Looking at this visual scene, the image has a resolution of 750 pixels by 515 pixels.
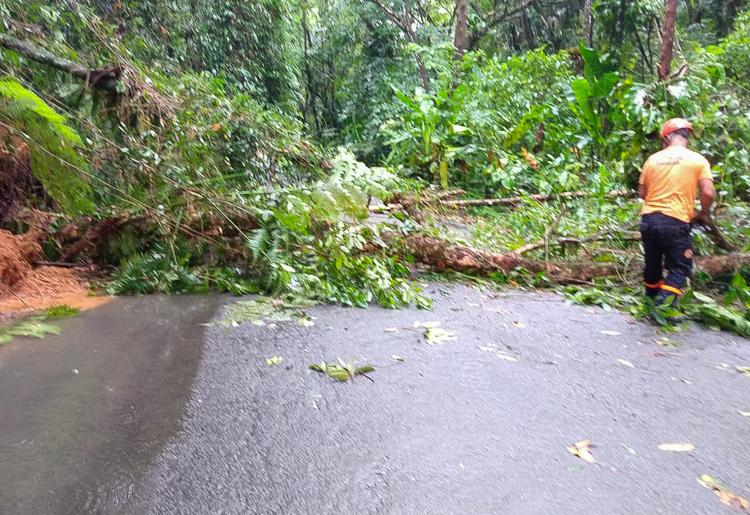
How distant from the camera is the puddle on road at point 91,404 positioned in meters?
2.27

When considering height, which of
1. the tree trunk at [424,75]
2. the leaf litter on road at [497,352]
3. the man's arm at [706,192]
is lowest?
the leaf litter on road at [497,352]

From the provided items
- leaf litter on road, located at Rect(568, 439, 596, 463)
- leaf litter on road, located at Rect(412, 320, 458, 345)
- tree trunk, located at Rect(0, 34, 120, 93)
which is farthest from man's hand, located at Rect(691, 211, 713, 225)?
tree trunk, located at Rect(0, 34, 120, 93)

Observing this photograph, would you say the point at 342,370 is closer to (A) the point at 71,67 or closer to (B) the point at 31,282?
(B) the point at 31,282

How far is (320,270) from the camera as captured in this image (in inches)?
217

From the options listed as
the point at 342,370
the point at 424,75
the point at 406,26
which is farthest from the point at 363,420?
the point at 406,26

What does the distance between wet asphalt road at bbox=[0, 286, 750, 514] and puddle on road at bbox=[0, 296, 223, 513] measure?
11mm

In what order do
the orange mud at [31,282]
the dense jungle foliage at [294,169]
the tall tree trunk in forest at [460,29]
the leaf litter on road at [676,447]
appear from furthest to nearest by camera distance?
1. the tall tree trunk in forest at [460,29]
2. the dense jungle foliage at [294,169]
3. the orange mud at [31,282]
4. the leaf litter on road at [676,447]

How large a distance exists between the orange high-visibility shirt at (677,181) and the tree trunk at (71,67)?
18.1 feet

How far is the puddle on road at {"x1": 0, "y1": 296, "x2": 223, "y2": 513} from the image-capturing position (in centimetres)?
227

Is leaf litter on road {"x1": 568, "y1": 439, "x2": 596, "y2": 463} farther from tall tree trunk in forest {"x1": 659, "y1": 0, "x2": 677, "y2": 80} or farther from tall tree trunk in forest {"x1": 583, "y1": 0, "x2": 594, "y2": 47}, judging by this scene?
tall tree trunk in forest {"x1": 583, "y1": 0, "x2": 594, "y2": 47}

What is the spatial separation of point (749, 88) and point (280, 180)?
6444 millimetres

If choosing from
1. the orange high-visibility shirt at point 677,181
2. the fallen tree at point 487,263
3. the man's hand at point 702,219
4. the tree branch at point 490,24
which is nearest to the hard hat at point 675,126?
the orange high-visibility shirt at point 677,181

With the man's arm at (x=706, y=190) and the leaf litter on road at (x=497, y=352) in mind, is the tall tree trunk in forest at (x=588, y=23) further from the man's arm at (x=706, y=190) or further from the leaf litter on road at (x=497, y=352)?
the leaf litter on road at (x=497, y=352)

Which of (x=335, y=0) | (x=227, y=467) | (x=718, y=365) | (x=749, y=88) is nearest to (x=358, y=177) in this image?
(x=718, y=365)
